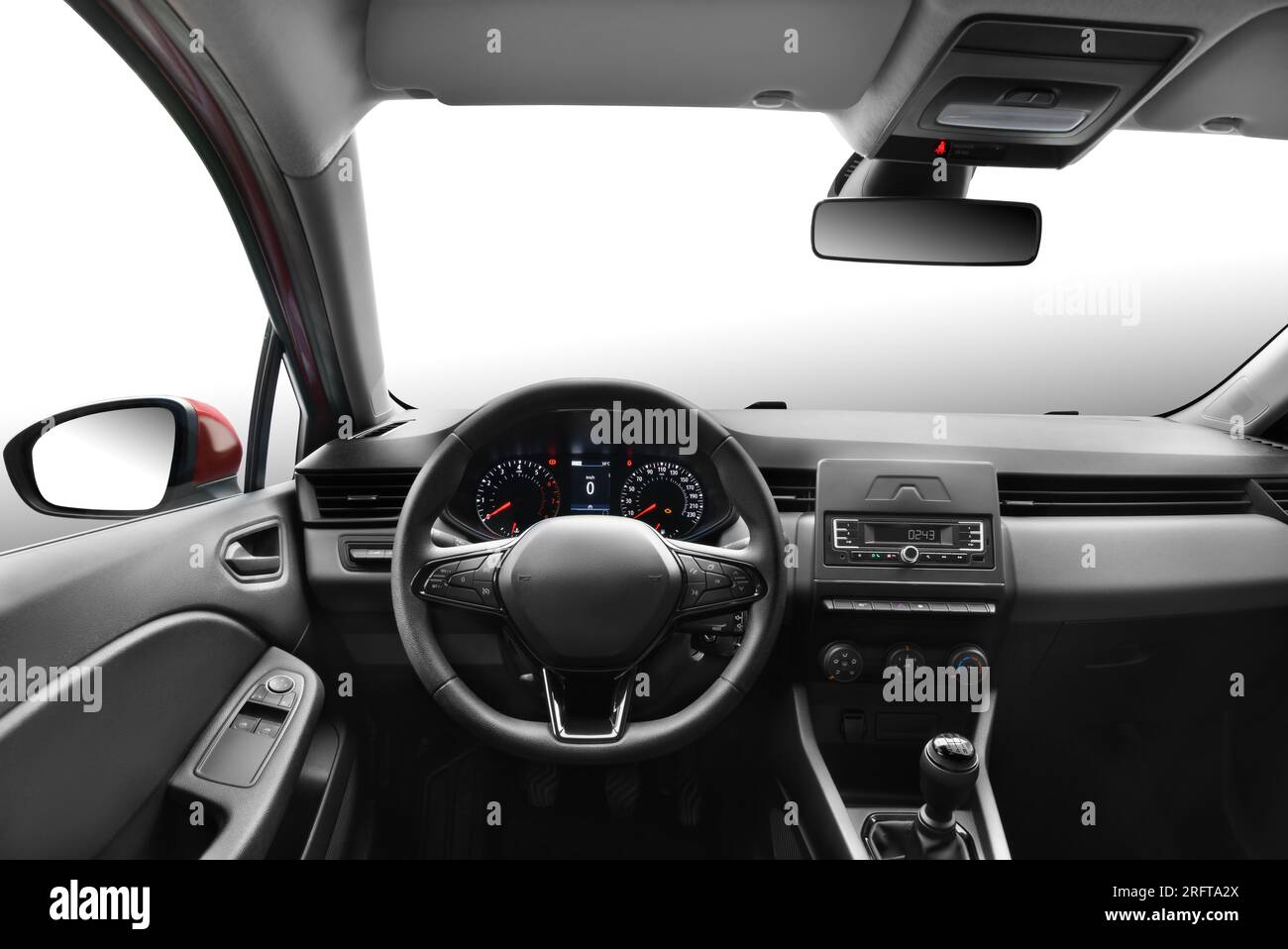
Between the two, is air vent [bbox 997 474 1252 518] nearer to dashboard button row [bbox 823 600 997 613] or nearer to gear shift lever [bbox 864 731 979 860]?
dashboard button row [bbox 823 600 997 613]

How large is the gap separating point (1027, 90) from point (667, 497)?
1.27 m

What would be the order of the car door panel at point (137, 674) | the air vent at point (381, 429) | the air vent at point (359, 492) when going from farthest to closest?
the air vent at point (381, 429), the air vent at point (359, 492), the car door panel at point (137, 674)

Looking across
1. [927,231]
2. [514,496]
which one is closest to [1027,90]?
[927,231]

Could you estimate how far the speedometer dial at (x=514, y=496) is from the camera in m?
2.20

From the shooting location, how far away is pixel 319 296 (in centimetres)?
216

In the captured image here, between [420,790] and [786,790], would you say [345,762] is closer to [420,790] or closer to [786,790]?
[420,790]

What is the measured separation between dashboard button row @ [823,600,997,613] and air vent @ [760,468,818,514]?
0.96 ft

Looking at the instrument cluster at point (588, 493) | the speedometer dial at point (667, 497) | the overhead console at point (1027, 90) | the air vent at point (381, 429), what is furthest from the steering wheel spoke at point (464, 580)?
the overhead console at point (1027, 90)

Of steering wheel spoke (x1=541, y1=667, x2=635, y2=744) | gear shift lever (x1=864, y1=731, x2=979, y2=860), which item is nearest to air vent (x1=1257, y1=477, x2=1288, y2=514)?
gear shift lever (x1=864, y1=731, x2=979, y2=860)

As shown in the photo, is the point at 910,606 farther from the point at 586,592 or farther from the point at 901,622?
the point at 586,592

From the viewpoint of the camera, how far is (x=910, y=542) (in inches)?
88.7

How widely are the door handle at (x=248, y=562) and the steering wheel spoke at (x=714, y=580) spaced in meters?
1.08

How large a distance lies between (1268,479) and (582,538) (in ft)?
7.31

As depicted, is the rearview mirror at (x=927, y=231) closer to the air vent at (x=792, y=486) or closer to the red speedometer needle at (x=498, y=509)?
the air vent at (x=792, y=486)
